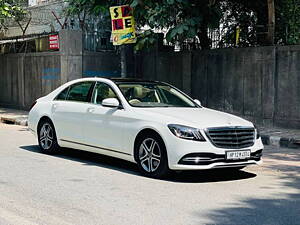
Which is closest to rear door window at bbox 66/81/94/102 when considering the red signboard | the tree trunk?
the tree trunk

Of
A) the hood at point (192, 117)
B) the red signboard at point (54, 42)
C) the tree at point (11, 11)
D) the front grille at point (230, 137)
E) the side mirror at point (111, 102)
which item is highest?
the tree at point (11, 11)

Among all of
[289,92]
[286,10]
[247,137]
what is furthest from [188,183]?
[286,10]

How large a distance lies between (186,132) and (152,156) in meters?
0.72

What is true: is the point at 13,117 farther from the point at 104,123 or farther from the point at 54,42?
the point at 104,123

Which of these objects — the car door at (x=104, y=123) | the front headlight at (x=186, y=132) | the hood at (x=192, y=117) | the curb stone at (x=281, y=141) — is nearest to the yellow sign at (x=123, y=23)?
the curb stone at (x=281, y=141)

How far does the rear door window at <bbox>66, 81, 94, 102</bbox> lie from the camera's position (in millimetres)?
9555

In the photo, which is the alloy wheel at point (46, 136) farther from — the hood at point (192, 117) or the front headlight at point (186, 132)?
the front headlight at point (186, 132)

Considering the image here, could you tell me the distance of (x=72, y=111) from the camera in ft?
31.4

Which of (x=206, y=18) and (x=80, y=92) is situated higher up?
(x=206, y=18)

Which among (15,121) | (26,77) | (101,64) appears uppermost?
(101,64)

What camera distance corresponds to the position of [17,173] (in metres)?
8.32

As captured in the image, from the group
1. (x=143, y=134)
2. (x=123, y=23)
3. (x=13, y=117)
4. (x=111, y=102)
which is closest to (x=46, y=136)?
(x=111, y=102)

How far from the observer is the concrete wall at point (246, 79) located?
13.8 metres

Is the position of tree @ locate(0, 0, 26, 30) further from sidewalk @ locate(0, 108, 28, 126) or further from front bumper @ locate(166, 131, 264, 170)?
front bumper @ locate(166, 131, 264, 170)
